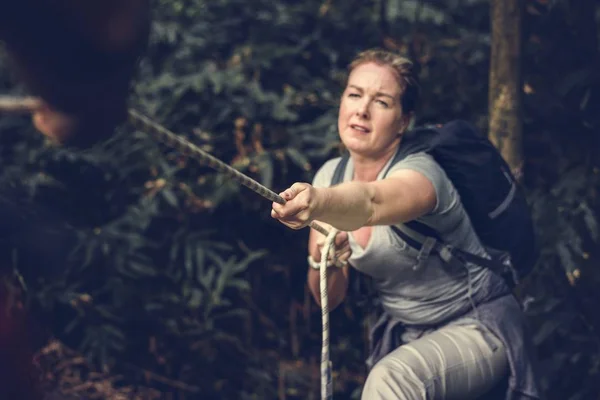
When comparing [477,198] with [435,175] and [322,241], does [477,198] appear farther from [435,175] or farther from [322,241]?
[322,241]

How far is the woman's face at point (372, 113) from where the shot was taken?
151 inches

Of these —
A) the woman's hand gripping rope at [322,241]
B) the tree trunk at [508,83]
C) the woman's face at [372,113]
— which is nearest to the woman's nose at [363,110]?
the woman's face at [372,113]

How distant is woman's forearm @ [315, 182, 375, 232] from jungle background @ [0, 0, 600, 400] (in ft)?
6.59

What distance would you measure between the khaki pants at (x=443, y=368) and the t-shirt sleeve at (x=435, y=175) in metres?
0.53

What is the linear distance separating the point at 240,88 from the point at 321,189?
8.41 ft

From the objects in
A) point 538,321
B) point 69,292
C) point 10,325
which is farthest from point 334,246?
point 69,292

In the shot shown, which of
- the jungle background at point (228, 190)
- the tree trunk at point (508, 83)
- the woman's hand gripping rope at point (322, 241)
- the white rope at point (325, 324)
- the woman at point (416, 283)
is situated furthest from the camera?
the jungle background at point (228, 190)

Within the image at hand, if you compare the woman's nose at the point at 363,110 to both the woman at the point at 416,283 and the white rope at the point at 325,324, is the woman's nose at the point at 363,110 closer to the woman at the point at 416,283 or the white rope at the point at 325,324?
the woman at the point at 416,283

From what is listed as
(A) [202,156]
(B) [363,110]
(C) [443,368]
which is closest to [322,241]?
(B) [363,110]

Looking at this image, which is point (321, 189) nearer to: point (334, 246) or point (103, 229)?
point (334, 246)

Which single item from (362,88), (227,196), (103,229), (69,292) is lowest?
(69,292)

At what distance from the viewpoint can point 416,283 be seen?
3.91 metres

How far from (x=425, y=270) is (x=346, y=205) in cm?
83

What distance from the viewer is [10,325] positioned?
3045mm
